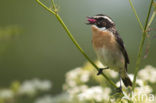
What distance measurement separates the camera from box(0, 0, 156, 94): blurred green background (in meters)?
10.3

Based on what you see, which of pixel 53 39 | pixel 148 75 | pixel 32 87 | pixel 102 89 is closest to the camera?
pixel 102 89

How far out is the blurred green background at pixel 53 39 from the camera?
1033 centimetres

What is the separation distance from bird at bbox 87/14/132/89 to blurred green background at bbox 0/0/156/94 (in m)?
4.56

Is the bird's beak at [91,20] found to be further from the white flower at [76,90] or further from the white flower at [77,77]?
the white flower at [76,90]

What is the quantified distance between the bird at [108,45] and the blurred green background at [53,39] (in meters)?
4.56

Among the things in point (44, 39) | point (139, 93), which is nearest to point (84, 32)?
point (44, 39)

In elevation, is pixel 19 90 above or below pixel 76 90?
above

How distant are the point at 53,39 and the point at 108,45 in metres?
9.36

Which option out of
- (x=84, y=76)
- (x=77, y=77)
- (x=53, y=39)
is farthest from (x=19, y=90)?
(x=53, y=39)

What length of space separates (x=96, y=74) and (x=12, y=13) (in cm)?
1106

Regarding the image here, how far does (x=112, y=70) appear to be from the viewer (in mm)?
4238

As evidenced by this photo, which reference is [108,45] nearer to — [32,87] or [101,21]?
[101,21]

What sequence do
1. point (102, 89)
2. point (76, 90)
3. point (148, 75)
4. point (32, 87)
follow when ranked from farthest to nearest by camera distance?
point (32, 87) → point (76, 90) → point (148, 75) → point (102, 89)

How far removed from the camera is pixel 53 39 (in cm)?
1339
